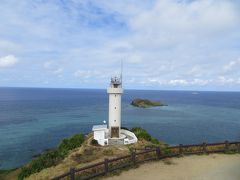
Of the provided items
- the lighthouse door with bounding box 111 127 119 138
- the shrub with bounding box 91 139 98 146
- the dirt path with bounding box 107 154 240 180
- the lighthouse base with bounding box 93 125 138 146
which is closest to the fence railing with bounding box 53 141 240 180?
the dirt path with bounding box 107 154 240 180

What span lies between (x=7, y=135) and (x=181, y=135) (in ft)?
131

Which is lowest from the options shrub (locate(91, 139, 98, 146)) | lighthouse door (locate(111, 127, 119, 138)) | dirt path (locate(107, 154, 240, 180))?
shrub (locate(91, 139, 98, 146))

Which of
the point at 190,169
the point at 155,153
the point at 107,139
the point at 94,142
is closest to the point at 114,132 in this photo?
the point at 107,139

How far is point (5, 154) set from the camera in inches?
1769

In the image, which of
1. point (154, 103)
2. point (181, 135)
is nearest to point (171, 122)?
point (181, 135)

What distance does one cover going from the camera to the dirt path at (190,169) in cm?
1452

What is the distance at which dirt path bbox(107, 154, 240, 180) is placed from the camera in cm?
1452

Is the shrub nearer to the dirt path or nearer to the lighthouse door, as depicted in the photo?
the lighthouse door

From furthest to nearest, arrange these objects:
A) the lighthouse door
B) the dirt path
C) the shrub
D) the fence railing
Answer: the lighthouse door < the shrub < the fence railing < the dirt path

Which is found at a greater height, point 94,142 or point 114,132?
point 114,132

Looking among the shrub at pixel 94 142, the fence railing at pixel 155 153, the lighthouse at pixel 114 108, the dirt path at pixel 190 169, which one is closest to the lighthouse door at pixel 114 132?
the lighthouse at pixel 114 108

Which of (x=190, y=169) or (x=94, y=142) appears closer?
(x=190, y=169)

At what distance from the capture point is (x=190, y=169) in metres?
15.7

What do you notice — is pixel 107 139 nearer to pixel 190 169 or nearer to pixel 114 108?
pixel 114 108
